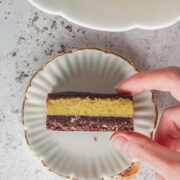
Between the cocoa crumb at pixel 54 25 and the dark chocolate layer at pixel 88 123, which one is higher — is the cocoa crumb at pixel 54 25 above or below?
above

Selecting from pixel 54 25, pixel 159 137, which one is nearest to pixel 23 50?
pixel 54 25

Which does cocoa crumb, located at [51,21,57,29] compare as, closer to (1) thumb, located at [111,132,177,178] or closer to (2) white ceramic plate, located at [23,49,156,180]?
(2) white ceramic plate, located at [23,49,156,180]

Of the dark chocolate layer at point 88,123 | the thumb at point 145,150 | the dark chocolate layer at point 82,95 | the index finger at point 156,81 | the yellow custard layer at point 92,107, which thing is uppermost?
the index finger at point 156,81

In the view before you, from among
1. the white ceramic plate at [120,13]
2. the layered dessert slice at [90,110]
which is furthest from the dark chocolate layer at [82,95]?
the white ceramic plate at [120,13]

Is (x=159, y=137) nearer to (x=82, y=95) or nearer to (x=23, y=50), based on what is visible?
(x=82, y=95)

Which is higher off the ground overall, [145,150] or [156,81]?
[156,81]

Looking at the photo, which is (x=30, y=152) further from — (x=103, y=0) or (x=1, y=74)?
(x=103, y=0)

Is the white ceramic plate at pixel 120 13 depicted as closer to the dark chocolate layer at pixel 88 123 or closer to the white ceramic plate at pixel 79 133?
the white ceramic plate at pixel 79 133
